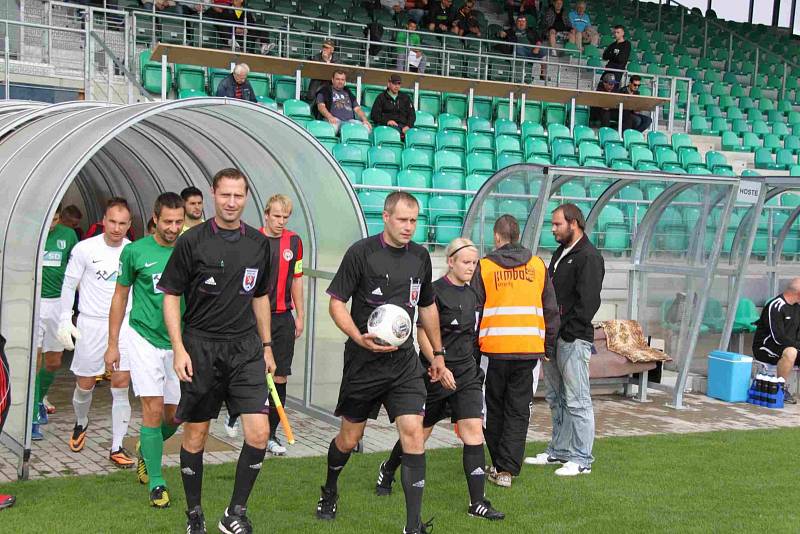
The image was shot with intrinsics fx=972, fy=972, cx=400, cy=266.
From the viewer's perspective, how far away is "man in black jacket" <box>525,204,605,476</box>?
7867mm

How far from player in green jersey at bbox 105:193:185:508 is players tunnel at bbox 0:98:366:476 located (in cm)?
77

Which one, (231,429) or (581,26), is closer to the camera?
(231,429)

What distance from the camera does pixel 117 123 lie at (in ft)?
23.2

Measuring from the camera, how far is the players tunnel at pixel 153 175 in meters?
7.06

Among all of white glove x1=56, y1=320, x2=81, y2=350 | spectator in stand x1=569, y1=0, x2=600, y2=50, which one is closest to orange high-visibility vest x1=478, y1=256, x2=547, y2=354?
white glove x1=56, y1=320, x2=81, y2=350

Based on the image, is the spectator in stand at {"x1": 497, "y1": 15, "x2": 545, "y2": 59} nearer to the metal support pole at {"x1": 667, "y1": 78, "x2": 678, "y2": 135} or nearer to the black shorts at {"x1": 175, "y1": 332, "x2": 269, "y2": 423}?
the metal support pole at {"x1": 667, "y1": 78, "x2": 678, "y2": 135}

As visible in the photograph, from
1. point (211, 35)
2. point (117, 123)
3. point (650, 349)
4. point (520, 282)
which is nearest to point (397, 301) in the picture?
point (520, 282)

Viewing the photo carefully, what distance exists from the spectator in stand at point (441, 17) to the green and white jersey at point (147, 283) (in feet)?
50.5

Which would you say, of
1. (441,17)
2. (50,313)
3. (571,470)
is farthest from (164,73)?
(571,470)

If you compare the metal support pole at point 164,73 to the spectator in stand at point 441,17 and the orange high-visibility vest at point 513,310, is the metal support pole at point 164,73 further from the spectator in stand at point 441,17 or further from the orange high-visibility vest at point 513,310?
the orange high-visibility vest at point 513,310

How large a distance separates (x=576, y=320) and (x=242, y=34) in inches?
451

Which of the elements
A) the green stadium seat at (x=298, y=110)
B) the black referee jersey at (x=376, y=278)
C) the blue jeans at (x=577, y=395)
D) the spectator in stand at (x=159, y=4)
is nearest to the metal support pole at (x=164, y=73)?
the green stadium seat at (x=298, y=110)

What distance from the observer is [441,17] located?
20969 millimetres

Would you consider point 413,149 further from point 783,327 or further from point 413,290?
point 413,290
